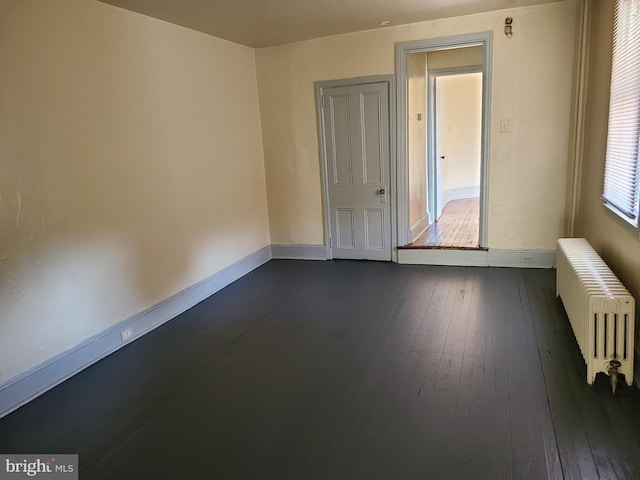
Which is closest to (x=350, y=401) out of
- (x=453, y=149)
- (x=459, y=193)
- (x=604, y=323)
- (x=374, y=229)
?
(x=604, y=323)

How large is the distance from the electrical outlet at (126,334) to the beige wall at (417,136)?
11.6 ft

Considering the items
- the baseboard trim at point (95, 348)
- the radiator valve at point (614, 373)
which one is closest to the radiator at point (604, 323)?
the radiator valve at point (614, 373)

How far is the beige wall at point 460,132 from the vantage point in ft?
29.3

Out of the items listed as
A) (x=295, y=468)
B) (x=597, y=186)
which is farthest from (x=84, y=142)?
(x=597, y=186)

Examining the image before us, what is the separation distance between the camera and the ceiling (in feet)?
12.0

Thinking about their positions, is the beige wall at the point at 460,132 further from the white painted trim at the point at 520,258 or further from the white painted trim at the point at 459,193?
the white painted trim at the point at 520,258

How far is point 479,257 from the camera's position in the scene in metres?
5.06

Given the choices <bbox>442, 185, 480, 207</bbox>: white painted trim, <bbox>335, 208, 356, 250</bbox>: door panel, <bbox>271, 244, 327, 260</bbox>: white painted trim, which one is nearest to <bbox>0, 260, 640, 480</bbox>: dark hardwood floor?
<bbox>335, 208, 356, 250</bbox>: door panel

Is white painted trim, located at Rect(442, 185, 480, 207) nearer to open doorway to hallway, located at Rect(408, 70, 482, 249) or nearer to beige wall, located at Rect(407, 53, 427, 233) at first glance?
open doorway to hallway, located at Rect(408, 70, 482, 249)

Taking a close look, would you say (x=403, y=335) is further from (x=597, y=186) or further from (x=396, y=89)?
(x=396, y=89)

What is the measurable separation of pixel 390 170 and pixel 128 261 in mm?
3063

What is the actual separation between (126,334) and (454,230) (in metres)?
4.61

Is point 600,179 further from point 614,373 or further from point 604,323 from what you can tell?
point 614,373

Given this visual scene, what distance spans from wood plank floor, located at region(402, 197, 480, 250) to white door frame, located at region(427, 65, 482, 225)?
316mm
